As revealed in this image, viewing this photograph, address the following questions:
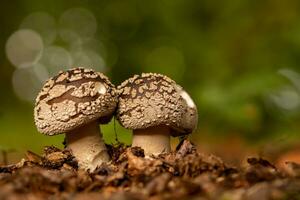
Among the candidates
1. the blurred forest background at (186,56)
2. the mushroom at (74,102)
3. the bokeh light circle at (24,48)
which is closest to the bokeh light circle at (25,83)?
the blurred forest background at (186,56)

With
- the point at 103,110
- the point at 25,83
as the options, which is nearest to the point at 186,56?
the point at 25,83

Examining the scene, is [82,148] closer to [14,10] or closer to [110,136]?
[110,136]

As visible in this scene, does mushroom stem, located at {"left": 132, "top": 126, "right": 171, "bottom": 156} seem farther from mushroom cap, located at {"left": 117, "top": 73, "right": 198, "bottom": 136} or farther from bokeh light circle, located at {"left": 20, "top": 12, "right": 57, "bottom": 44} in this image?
bokeh light circle, located at {"left": 20, "top": 12, "right": 57, "bottom": 44}

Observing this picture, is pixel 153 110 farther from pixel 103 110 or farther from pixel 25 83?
pixel 25 83

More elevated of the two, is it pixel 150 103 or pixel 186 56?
pixel 186 56

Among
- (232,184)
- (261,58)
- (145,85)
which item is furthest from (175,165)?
(261,58)

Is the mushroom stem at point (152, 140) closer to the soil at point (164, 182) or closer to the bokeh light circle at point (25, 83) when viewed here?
the soil at point (164, 182)
